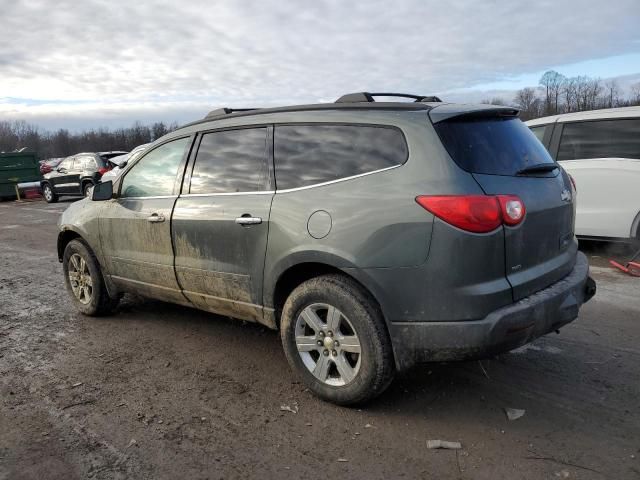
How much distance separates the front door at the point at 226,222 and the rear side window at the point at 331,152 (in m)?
0.14

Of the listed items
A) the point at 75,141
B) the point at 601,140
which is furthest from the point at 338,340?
the point at 75,141

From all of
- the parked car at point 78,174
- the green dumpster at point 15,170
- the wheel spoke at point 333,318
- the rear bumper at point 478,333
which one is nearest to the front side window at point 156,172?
the wheel spoke at point 333,318

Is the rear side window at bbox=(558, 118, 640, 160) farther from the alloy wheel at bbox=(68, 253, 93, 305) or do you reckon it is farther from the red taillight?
the alloy wheel at bbox=(68, 253, 93, 305)

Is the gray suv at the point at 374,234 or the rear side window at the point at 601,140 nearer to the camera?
the gray suv at the point at 374,234

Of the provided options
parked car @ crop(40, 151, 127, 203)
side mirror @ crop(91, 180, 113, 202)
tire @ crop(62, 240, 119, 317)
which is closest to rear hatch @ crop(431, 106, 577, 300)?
side mirror @ crop(91, 180, 113, 202)

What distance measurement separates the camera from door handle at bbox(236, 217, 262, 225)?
3559mm

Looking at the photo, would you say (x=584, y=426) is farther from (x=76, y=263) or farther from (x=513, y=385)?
(x=76, y=263)

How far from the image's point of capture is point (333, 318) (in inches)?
127

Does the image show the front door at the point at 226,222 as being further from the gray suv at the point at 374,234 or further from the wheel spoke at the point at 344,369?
the wheel spoke at the point at 344,369

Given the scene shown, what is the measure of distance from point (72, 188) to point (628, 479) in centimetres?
1945

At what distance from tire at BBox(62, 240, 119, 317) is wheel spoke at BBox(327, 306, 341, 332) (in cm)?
277

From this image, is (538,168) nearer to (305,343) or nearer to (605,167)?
(305,343)

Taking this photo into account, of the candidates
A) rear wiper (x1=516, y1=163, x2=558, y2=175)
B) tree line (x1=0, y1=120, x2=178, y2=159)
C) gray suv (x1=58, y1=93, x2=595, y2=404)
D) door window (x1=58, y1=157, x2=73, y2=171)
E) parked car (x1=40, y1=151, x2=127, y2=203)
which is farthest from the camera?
tree line (x1=0, y1=120, x2=178, y2=159)

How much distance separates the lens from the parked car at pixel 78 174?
Answer: 712 inches
